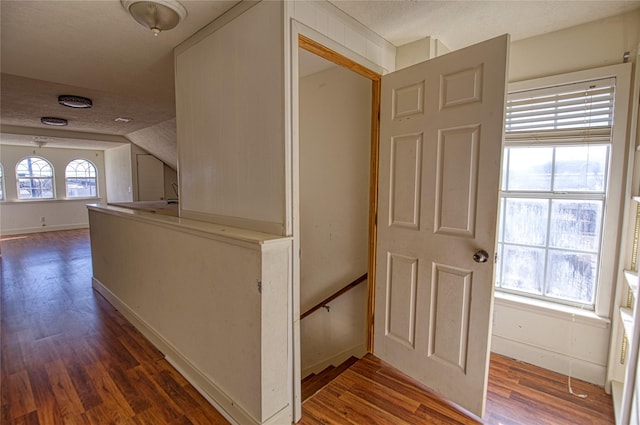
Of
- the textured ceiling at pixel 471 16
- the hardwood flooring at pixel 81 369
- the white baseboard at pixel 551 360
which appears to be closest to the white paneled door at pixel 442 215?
the textured ceiling at pixel 471 16

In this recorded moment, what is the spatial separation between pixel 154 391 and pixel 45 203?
8.69m

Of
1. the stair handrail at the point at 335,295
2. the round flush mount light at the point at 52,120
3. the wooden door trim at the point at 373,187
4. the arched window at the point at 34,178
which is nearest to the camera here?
the wooden door trim at the point at 373,187

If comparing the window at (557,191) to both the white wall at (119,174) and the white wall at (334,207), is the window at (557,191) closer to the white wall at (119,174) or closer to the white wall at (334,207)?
the white wall at (334,207)

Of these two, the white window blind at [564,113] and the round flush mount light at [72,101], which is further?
the round flush mount light at [72,101]

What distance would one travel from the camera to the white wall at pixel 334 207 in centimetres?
248

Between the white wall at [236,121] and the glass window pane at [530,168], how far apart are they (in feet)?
6.13

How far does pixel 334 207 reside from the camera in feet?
8.77

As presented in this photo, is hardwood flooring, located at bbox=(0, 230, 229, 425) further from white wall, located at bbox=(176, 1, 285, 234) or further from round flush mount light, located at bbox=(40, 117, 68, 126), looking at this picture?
round flush mount light, located at bbox=(40, 117, 68, 126)

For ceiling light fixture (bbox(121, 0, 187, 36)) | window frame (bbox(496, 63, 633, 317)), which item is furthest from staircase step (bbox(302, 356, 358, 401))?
ceiling light fixture (bbox(121, 0, 187, 36))

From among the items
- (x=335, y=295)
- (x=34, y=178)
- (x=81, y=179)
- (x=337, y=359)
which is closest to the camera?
(x=335, y=295)

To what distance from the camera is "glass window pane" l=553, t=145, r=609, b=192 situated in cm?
196

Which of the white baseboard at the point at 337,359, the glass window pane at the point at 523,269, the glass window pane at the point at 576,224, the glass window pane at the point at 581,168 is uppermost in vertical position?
the glass window pane at the point at 581,168

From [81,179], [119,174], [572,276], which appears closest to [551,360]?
[572,276]

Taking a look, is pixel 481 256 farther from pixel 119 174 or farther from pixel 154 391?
pixel 119 174
